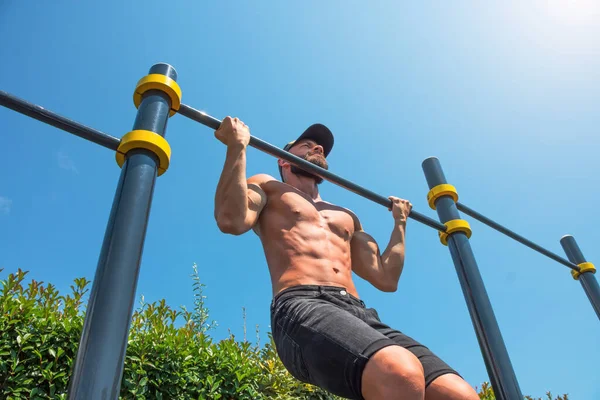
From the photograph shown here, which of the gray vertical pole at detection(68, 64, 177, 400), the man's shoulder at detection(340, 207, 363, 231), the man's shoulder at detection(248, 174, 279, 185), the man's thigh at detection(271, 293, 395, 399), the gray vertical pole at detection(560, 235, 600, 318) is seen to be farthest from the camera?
the gray vertical pole at detection(560, 235, 600, 318)

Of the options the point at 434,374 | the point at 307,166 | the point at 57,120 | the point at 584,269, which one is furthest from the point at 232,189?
the point at 584,269

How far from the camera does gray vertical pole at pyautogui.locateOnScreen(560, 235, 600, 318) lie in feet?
11.4

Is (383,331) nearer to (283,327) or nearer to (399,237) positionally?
(283,327)

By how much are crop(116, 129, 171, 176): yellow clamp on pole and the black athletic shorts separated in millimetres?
659

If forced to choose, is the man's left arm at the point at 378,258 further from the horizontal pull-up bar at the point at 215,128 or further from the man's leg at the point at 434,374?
the man's leg at the point at 434,374

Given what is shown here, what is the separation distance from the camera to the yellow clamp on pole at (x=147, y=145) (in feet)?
4.60

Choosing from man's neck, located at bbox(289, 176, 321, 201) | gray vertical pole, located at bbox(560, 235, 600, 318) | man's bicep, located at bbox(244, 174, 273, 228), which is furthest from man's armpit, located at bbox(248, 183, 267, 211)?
gray vertical pole, located at bbox(560, 235, 600, 318)

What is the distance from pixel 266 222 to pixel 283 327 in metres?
0.58

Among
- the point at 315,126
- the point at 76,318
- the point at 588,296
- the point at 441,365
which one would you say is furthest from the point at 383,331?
the point at 588,296

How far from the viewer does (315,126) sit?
2.69 m

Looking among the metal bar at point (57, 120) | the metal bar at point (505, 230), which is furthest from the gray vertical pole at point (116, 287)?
the metal bar at point (505, 230)

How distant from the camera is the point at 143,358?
294cm

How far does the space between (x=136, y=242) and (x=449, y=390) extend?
Result: 3.66 feet

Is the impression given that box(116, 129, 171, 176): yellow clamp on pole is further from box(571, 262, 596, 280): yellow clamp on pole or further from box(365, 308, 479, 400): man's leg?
box(571, 262, 596, 280): yellow clamp on pole
